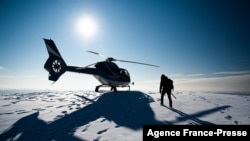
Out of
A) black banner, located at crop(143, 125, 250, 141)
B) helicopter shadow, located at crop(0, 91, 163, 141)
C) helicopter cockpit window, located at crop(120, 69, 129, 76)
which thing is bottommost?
helicopter shadow, located at crop(0, 91, 163, 141)

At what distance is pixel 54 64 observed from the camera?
18891mm

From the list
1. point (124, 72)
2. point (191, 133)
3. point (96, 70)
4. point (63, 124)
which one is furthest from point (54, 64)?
point (191, 133)

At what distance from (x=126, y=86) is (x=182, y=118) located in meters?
14.2

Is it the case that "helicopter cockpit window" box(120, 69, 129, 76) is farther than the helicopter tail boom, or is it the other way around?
"helicopter cockpit window" box(120, 69, 129, 76)

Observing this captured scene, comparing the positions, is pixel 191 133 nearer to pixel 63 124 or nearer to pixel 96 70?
pixel 63 124

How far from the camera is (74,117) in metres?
8.23

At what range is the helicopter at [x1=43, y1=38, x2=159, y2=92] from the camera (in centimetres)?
1881

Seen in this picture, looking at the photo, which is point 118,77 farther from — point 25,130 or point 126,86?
point 25,130

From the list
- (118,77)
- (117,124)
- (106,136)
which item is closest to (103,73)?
(118,77)

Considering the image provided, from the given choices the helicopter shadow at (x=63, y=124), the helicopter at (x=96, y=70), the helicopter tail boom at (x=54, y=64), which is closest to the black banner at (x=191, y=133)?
the helicopter shadow at (x=63, y=124)

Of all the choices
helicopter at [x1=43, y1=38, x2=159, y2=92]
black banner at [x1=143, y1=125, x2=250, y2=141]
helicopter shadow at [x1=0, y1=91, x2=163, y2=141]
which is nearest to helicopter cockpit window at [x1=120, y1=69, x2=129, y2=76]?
helicopter at [x1=43, y1=38, x2=159, y2=92]

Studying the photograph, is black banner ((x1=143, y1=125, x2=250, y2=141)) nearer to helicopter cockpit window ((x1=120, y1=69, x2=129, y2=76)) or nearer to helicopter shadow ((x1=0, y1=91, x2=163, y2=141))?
helicopter shadow ((x1=0, y1=91, x2=163, y2=141))

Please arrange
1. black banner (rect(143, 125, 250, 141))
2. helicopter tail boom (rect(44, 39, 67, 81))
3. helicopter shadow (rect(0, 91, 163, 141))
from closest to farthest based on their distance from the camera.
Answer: black banner (rect(143, 125, 250, 141)) → helicopter shadow (rect(0, 91, 163, 141)) → helicopter tail boom (rect(44, 39, 67, 81))

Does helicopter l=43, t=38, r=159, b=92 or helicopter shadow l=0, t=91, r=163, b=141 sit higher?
helicopter l=43, t=38, r=159, b=92
